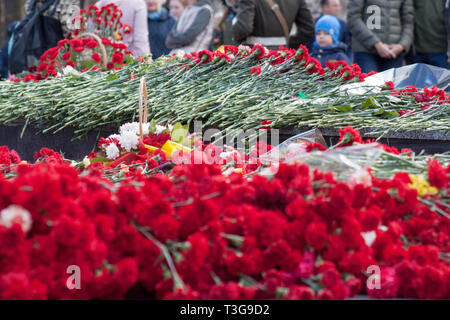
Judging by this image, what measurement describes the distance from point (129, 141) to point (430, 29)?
391 cm

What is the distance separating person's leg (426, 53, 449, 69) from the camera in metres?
5.92

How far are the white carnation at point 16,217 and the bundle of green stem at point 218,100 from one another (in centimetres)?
210

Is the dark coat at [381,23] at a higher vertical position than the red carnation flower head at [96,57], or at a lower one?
higher

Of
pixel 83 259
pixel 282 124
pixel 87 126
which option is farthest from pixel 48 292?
pixel 87 126

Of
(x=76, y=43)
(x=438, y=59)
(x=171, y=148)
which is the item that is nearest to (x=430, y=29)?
(x=438, y=59)

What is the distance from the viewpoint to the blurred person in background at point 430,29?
19.2 feet

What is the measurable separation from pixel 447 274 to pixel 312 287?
32cm

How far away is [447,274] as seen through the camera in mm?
1479

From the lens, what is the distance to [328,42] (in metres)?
6.41

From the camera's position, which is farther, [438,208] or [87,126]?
[87,126]

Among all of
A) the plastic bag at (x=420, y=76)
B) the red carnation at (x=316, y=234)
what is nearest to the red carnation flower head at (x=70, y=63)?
the plastic bag at (x=420, y=76)

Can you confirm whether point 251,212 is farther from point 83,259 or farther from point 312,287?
point 83,259

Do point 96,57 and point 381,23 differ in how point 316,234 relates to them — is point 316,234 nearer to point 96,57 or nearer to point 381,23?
point 96,57

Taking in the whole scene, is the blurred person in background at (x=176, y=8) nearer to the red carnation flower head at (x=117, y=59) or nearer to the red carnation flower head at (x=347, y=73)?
the red carnation flower head at (x=117, y=59)
